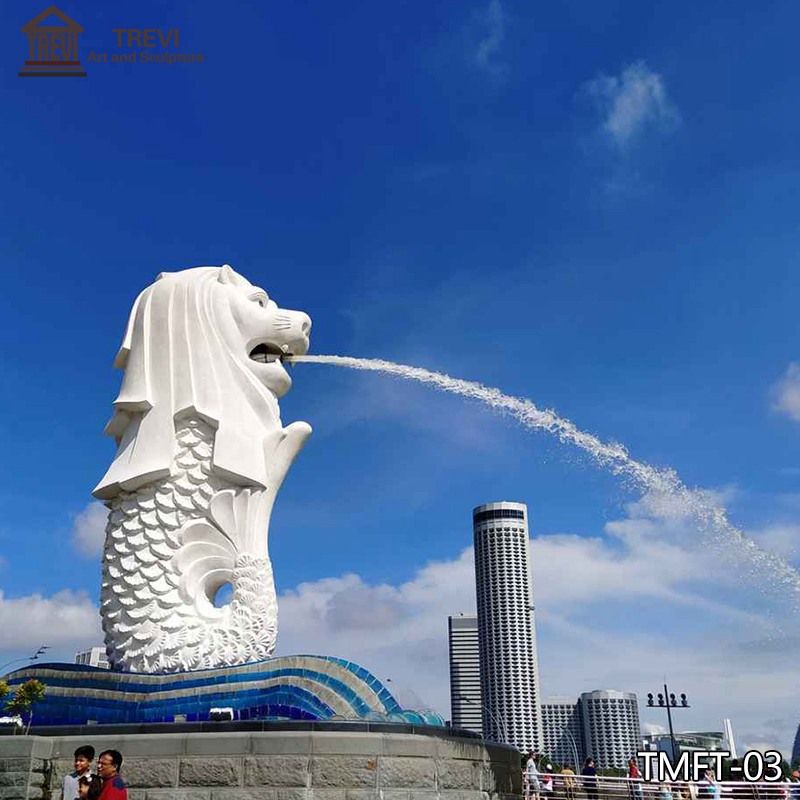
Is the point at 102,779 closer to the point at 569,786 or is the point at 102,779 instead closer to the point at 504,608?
the point at 569,786

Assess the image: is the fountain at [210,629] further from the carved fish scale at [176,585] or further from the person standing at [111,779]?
the person standing at [111,779]

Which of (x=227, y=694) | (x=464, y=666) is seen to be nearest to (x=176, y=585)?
(x=227, y=694)

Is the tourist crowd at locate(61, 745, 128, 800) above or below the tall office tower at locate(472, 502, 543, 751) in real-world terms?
below

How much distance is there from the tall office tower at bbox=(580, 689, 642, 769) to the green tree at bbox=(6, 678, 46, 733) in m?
73.9

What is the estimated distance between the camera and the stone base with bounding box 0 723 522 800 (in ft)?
29.1

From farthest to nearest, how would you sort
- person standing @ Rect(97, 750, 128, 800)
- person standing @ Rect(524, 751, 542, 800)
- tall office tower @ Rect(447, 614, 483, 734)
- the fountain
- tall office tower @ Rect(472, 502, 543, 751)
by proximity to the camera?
tall office tower @ Rect(447, 614, 483, 734), tall office tower @ Rect(472, 502, 543, 751), person standing @ Rect(524, 751, 542, 800), the fountain, person standing @ Rect(97, 750, 128, 800)

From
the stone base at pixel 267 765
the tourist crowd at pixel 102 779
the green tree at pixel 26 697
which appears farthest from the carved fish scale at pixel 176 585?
the tourist crowd at pixel 102 779

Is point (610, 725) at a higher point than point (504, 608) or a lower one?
lower

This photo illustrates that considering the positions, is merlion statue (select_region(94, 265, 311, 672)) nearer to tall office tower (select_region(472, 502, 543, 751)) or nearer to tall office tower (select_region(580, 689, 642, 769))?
tall office tower (select_region(580, 689, 642, 769))

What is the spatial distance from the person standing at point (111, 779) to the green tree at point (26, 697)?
8.48 metres

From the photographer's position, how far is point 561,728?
9531 cm

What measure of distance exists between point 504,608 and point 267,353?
83.7 metres

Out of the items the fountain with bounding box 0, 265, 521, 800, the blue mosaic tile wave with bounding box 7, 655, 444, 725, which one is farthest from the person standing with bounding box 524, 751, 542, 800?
the blue mosaic tile wave with bounding box 7, 655, 444, 725

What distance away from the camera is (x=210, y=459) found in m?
16.6
